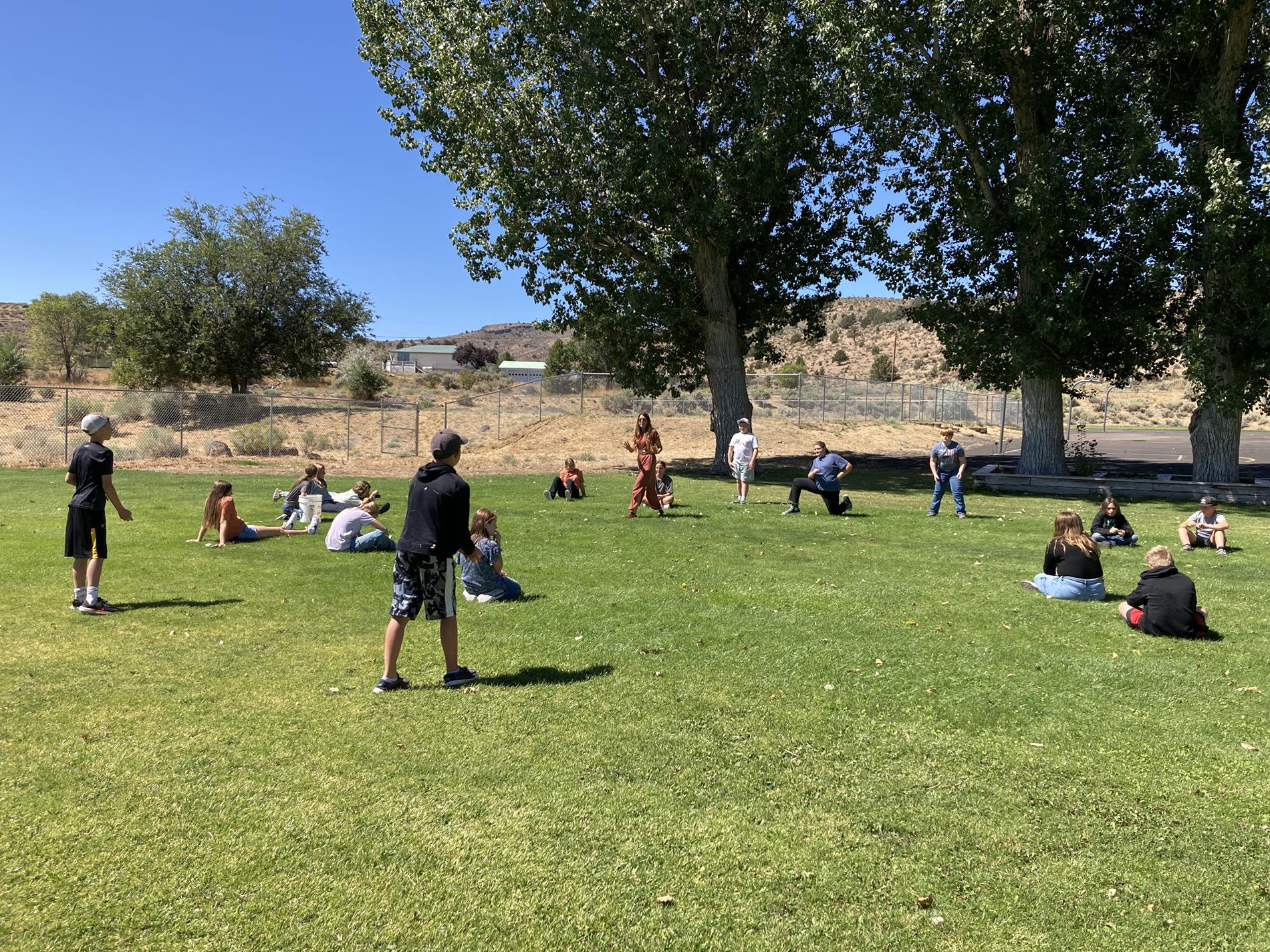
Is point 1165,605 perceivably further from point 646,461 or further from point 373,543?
point 373,543

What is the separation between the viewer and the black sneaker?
5766mm

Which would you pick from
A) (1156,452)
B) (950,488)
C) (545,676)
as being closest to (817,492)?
(950,488)

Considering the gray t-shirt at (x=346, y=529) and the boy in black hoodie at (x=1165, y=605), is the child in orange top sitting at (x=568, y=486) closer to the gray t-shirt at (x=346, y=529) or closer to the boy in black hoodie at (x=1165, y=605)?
the gray t-shirt at (x=346, y=529)

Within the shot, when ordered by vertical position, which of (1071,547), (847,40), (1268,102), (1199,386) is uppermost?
(847,40)

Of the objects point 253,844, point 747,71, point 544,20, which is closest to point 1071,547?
point 253,844

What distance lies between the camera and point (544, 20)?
20.9 m

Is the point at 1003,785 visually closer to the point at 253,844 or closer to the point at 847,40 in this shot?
the point at 253,844

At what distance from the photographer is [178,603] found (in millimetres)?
8234

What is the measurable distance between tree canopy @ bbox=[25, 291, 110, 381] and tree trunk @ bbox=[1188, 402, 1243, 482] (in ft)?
200

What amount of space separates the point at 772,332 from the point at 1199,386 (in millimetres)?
12639

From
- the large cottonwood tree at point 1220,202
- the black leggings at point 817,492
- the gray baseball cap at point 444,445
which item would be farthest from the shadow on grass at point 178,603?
the large cottonwood tree at point 1220,202

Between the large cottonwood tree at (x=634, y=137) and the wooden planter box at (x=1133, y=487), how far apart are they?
7467 mm

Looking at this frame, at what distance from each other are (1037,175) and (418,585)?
58.6 feet

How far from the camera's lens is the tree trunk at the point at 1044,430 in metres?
21.1
